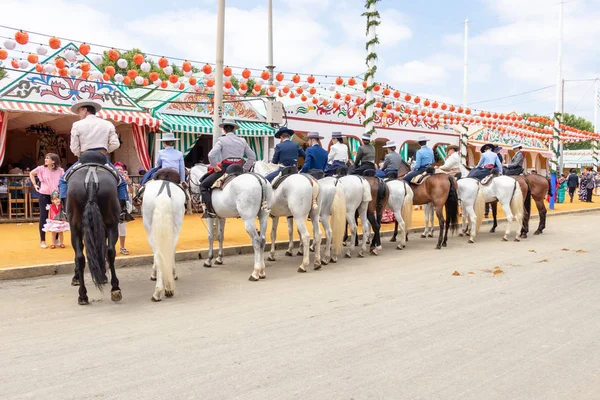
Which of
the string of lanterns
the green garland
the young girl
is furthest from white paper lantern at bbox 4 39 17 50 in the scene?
the green garland

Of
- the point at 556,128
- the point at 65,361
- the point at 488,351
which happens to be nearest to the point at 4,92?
the point at 65,361

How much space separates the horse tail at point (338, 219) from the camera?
8.54 m

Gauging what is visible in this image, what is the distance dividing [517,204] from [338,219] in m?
5.63

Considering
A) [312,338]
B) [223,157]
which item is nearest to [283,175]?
[223,157]

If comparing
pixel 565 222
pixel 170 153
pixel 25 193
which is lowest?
pixel 565 222

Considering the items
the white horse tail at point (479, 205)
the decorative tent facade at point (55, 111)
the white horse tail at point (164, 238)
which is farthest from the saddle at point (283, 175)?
the decorative tent facade at point (55, 111)

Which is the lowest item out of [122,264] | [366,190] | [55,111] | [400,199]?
[122,264]

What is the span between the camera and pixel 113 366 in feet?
12.3

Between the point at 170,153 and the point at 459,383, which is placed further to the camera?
the point at 170,153

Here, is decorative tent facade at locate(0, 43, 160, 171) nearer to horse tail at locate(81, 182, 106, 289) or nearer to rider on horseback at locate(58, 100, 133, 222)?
rider on horseback at locate(58, 100, 133, 222)

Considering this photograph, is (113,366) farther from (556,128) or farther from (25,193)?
(556,128)

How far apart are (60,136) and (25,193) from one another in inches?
180

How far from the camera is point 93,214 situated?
5.59 m

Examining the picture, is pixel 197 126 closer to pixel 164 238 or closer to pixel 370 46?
pixel 370 46
